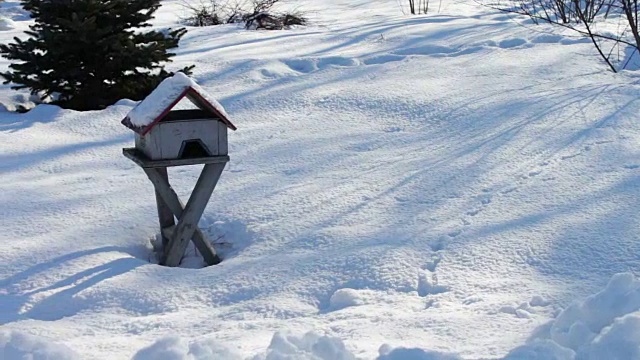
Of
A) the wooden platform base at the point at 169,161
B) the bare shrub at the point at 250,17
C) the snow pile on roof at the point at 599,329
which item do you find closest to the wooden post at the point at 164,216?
the wooden platform base at the point at 169,161

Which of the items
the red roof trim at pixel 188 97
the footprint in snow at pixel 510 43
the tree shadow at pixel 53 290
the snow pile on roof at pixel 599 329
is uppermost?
the red roof trim at pixel 188 97

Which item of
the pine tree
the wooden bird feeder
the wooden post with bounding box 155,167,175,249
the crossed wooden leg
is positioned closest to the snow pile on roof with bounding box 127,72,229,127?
the wooden bird feeder

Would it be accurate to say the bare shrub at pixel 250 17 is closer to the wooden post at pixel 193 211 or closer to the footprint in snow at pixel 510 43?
the footprint in snow at pixel 510 43

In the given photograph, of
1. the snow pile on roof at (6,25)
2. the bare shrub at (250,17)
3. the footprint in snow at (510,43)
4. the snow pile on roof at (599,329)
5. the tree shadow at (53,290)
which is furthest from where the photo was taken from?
Answer: the snow pile on roof at (6,25)

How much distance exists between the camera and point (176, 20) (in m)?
13.9

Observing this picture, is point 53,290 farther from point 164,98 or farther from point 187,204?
point 164,98

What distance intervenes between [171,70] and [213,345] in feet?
18.0

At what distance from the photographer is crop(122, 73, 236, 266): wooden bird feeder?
4.50 metres

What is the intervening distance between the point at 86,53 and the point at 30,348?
464 centimetres

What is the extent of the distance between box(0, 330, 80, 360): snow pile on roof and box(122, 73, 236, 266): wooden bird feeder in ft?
4.50

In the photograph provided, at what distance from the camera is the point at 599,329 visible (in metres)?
3.43

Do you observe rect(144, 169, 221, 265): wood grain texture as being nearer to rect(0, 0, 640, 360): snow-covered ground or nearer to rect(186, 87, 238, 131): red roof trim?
rect(0, 0, 640, 360): snow-covered ground

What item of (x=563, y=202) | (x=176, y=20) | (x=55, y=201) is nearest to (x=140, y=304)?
(x=55, y=201)

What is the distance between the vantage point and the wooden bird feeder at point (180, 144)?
4.50 m
